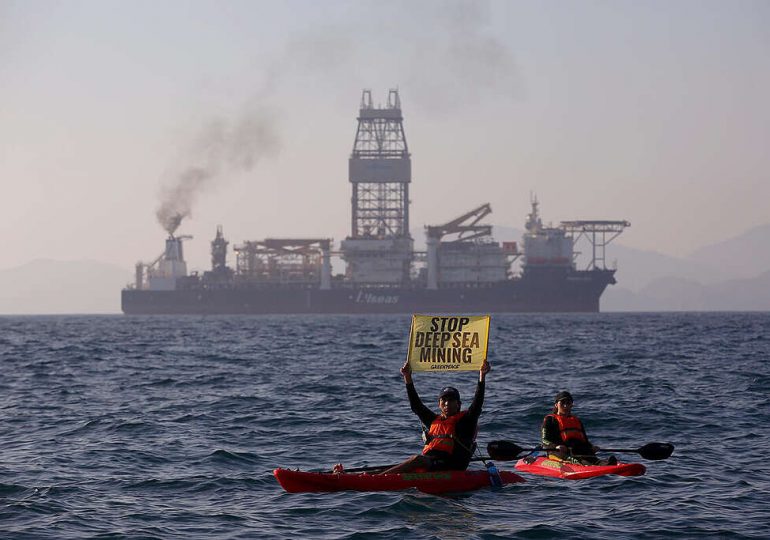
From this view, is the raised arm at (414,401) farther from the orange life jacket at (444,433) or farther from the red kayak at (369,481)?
the red kayak at (369,481)

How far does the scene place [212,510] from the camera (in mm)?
14500

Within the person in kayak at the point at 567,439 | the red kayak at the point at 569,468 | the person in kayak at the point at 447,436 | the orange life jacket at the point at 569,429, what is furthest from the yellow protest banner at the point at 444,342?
the red kayak at the point at 569,468

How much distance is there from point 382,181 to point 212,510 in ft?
508

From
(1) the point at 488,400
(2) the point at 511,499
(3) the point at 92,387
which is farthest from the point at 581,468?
(3) the point at 92,387

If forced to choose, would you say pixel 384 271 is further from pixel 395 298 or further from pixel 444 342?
pixel 444 342

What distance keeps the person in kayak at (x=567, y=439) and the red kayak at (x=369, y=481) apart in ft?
6.61

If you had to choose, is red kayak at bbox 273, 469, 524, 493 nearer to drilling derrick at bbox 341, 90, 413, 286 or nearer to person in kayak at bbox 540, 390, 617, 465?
person in kayak at bbox 540, 390, 617, 465

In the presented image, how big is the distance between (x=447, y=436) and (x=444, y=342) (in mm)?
1431

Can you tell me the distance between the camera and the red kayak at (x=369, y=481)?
1505cm

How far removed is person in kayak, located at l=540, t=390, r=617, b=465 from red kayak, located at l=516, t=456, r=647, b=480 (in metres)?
0.18

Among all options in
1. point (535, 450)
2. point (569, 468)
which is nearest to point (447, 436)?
point (535, 450)

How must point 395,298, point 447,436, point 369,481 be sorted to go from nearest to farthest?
point 369,481 → point 447,436 → point 395,298

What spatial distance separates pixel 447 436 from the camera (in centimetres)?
1538

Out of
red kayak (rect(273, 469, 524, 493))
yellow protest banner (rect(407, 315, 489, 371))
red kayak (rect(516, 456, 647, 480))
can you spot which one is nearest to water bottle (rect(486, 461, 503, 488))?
red kayak (rect(273, 469, 524, 493))
